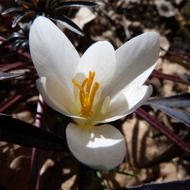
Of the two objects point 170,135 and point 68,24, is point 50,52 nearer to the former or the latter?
point 68,24

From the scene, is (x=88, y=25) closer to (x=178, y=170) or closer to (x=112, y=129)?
(x=178, y=170)

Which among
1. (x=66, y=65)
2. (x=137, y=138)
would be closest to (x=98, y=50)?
(x=66, y=65)

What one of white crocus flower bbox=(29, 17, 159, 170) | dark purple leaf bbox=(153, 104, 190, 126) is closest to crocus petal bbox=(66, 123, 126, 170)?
white crocus flower bbox=(29, 17, 159, 170)

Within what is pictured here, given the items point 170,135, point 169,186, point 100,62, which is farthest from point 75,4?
point 169,186

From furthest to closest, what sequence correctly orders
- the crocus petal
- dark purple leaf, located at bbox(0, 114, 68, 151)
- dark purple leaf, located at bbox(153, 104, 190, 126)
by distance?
dark purple leaf, located at bbox(153, 104, 190, 126), dark purple leaf, located at bbox(0, 114, 68, 151), the crocus petal

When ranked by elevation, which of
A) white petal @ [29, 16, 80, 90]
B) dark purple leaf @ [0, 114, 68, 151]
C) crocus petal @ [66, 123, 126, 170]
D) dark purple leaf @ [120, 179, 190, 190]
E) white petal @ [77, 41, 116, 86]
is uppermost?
white petal @ [29, 16, 80, 90]

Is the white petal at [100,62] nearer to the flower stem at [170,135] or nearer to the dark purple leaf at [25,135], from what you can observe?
the dark purple leaf at [25,135]

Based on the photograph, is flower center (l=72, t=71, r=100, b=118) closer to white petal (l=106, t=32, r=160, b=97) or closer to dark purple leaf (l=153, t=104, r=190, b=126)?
white petal (l=106, t=32, r=160, b=97)
